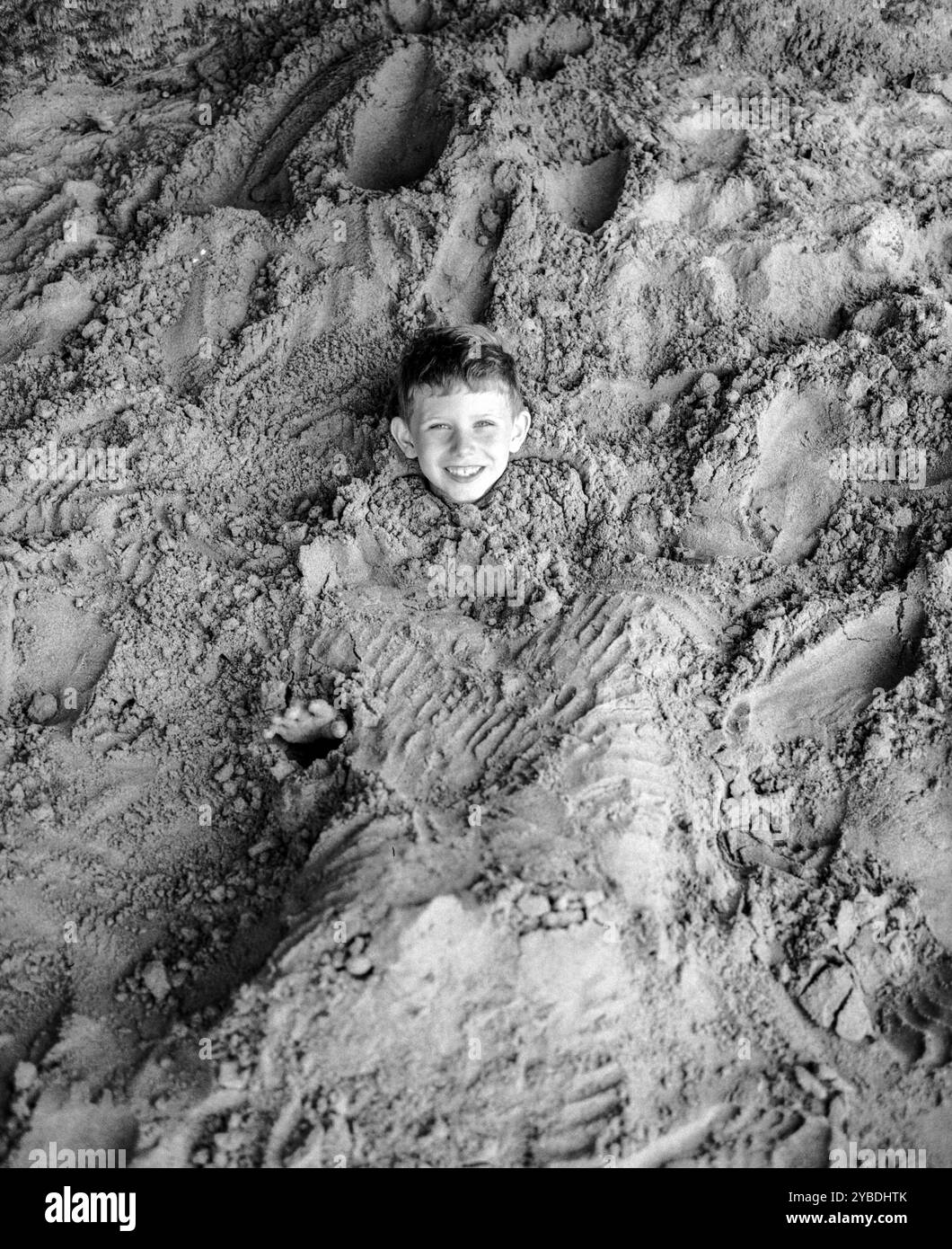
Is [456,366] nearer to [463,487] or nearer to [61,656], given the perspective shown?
[463,487]

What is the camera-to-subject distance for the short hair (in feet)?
10.9

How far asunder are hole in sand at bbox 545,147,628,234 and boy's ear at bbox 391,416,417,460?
3.45 feet

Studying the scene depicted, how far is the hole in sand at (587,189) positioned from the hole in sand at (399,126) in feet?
1.62

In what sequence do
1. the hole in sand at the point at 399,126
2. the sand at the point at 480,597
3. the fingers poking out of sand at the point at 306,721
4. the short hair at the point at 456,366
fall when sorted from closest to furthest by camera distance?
the sand at the point at 480,597
the fingers poking out of sand at the point at 306,721
the short hair at the point at 456,366
the hole in sand at the point at 399,126

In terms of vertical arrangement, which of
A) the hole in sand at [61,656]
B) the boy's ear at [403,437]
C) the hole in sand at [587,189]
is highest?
the hole in sand at [587,189]

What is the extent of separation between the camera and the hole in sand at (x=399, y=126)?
4035mm

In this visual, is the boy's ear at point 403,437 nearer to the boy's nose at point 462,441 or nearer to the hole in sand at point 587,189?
the boy's nose at point 462,441

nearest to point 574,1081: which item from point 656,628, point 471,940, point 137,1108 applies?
point 471,940

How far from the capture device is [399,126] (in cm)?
410

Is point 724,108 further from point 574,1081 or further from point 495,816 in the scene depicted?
point 574,1081

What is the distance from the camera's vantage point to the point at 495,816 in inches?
107

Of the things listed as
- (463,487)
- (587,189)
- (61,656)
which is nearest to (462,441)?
(463,487)

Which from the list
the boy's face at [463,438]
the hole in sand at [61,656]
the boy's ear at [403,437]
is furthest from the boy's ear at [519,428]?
the hole in sand at [61,656]

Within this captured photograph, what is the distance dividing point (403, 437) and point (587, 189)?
4.17ft
